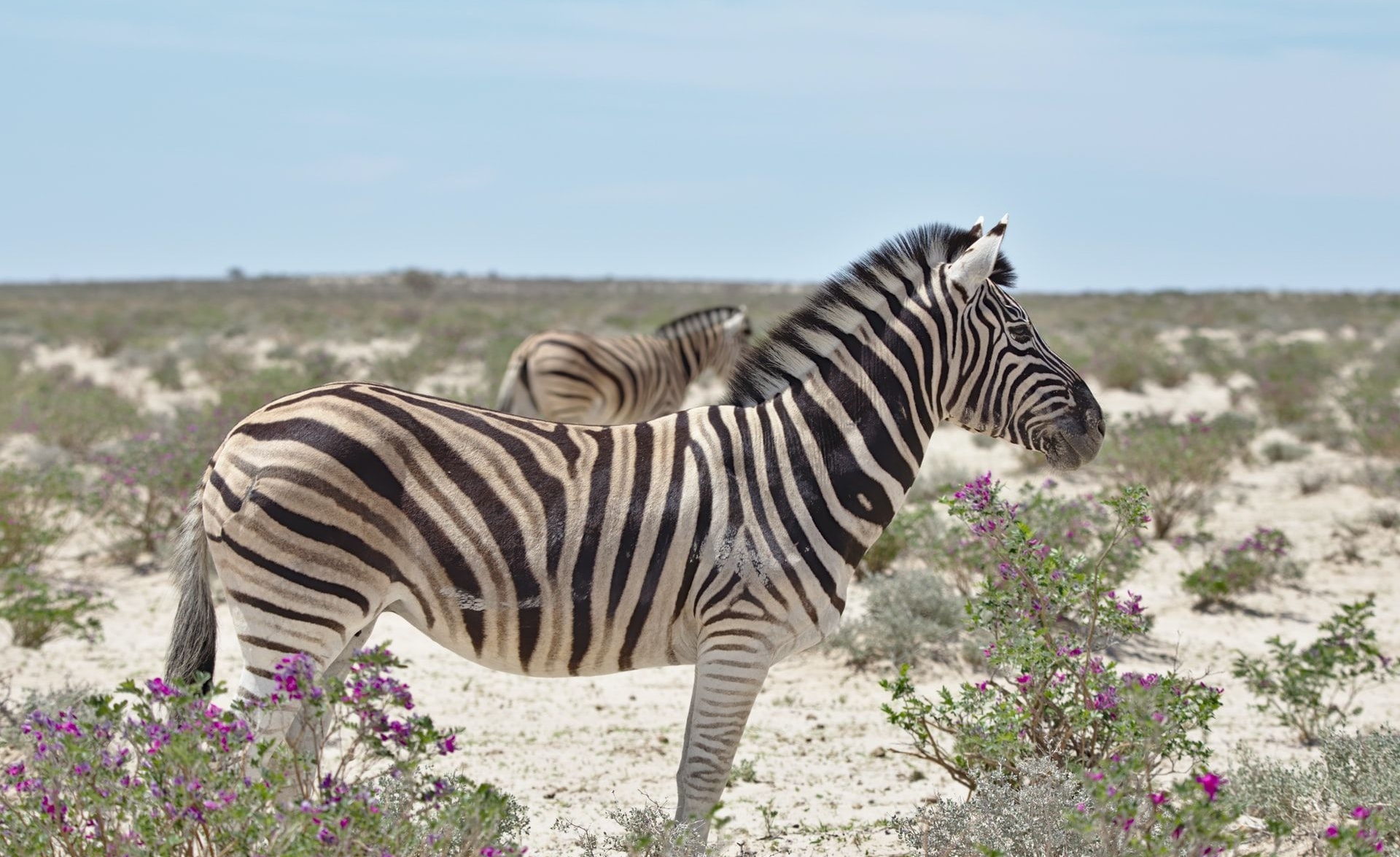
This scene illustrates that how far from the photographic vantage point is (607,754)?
18.9 feet

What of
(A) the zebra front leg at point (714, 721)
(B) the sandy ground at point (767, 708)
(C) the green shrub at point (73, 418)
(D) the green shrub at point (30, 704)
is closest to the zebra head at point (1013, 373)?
(B) the sandy ground at point (767, 708)

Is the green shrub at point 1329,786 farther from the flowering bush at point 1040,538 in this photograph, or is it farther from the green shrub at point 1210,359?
the green shrub at point 1210,359

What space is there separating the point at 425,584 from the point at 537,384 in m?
8.00

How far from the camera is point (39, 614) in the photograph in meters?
6.75

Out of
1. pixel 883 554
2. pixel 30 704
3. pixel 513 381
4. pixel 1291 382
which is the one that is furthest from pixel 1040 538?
pixel 1291 382

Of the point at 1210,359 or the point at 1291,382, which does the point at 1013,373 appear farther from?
the point at 1210,359

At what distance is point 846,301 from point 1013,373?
25.2 inches

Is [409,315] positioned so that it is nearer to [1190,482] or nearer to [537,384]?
[537,384]

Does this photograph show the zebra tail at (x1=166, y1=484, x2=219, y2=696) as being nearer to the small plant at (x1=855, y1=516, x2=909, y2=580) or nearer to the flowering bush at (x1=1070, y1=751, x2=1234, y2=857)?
the flowering bush at (x1=1070, y1=751, x2=1234, y2=857)

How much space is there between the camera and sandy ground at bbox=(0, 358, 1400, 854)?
16.5 feet

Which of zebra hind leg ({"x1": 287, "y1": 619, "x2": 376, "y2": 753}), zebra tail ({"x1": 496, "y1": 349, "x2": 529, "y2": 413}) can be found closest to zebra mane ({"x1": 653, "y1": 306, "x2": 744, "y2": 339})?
zebra tail ({"x1": 496, "y1": 349, "x2": 529, "y2": 413})

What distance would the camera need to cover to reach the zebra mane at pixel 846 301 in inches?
158

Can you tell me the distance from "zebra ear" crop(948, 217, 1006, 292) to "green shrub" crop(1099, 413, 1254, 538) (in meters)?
6.99

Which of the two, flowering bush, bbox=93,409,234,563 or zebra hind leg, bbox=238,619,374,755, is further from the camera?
flowering bush, bbox=93,409,234,563
